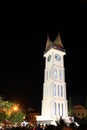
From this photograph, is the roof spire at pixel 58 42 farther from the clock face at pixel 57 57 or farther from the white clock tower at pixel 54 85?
the clock face at pixel 57 57

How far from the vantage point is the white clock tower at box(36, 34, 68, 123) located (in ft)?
197

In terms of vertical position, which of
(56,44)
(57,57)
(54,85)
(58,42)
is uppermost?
(58,42)

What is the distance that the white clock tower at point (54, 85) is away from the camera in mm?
60000

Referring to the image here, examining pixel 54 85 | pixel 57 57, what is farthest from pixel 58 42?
pixel 54 85

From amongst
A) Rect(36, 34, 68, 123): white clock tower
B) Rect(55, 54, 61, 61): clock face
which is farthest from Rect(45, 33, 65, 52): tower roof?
Rect(55, 54, 61, 61): clock face

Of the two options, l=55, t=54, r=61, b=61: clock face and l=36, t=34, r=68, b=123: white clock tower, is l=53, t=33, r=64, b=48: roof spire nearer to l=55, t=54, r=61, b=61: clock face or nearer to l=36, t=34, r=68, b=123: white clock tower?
l=36, t=34, r=68, b=123: white clock tower

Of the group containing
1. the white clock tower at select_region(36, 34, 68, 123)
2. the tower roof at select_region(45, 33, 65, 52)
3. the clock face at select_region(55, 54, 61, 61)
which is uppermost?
the tower roof at select_region(45, 33, 65, 52)

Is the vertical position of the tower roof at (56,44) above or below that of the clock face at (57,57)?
above

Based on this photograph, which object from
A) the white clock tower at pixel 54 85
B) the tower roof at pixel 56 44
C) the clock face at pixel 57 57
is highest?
the tower roof at pixel 56 44

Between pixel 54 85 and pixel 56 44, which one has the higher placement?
pixel 56 44

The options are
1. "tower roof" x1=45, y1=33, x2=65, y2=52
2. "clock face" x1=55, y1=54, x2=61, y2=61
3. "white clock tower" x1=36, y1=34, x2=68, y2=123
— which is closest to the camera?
"white clock tower" x1=36, y1=34, x2=68, y2=123

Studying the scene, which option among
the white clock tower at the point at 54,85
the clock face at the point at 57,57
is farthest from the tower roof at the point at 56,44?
the clock face at the point at 57,57

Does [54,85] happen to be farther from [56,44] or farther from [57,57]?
[56,44]

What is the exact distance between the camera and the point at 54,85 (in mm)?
63906
